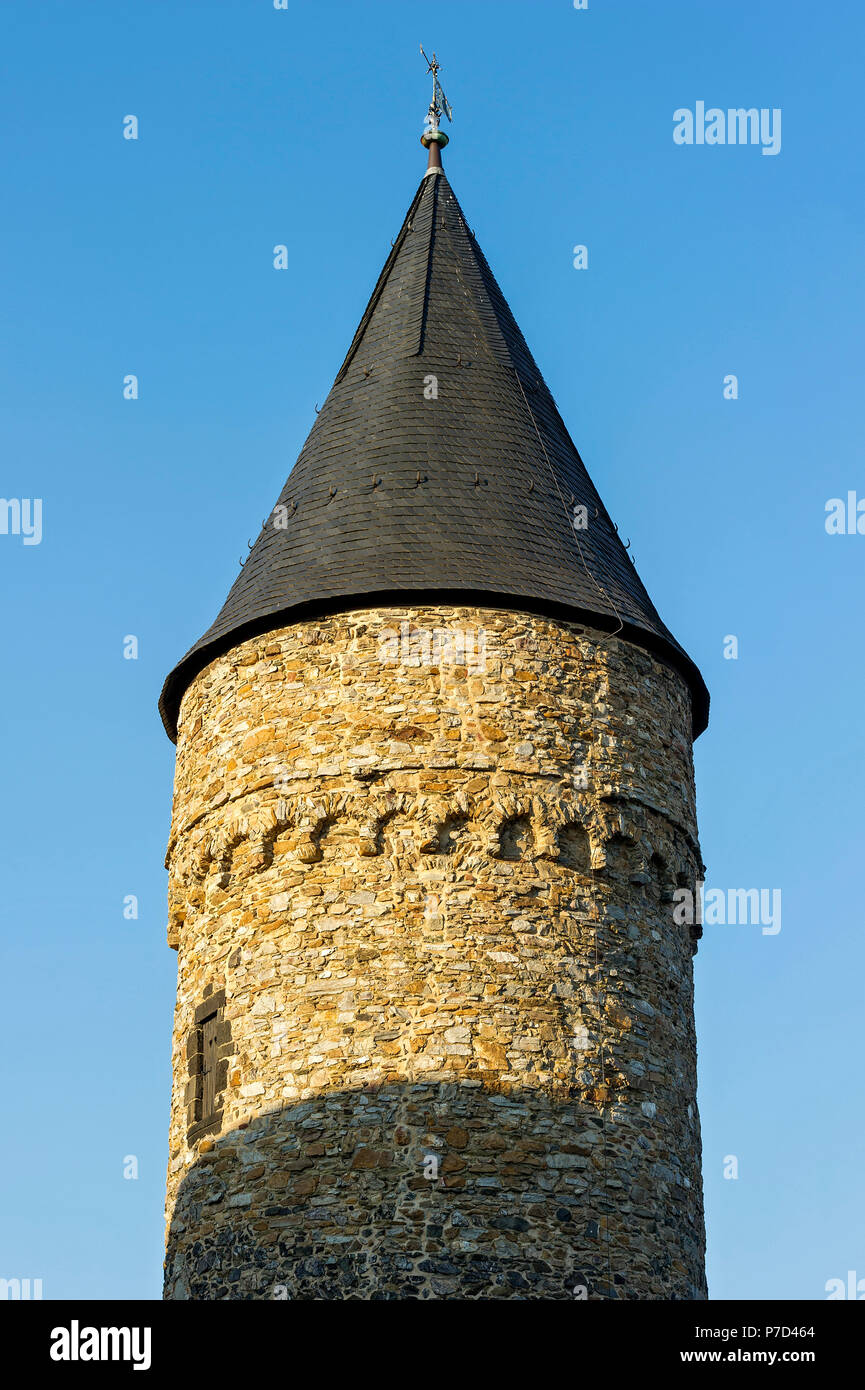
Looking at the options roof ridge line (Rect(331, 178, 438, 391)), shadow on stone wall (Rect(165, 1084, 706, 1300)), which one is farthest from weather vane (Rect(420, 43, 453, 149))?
shadow on stone wall (Rect(165, 1084, 706, 1300))

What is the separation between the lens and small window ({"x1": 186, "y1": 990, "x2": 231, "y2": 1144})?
1588cm

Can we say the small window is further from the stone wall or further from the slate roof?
the slate roof

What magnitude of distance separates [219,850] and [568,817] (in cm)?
292

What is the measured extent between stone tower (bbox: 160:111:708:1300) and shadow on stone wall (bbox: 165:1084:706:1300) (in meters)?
0.02

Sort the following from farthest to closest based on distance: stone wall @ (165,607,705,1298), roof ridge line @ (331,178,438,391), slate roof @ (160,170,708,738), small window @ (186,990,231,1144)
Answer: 1. roof ridge line @ (331,178,438,391)
2. slate roof @ (160,170,708,738)
3. small window @ (186,990,231,1144)
4. stone wall @ (165,607,705,1298)

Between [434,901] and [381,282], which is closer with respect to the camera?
[434,901]

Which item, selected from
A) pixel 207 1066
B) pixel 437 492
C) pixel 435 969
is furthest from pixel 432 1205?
pixel 437 492

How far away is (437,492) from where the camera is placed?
17.8m

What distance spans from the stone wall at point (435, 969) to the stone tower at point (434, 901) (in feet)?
0.08

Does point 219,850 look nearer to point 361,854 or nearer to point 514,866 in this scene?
point 361,854

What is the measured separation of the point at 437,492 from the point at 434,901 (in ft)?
13.1

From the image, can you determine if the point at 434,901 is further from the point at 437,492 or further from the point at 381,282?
the point at 381,282

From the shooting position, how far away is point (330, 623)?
1681 centimetres
